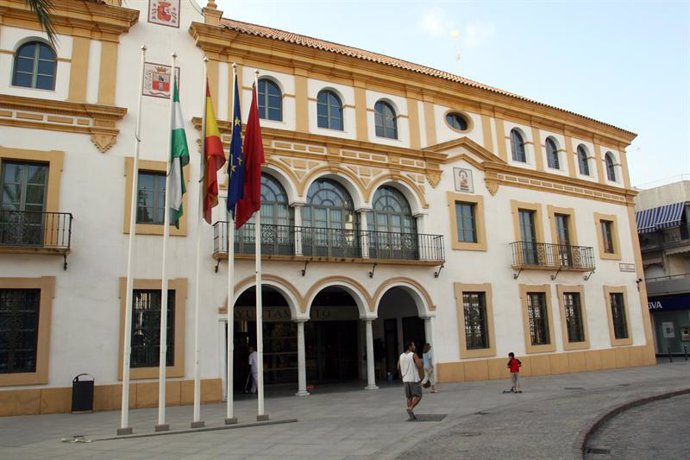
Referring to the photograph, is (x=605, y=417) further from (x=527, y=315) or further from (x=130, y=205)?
(x=130, y=205)

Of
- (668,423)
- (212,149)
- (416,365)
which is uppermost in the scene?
(212,149)

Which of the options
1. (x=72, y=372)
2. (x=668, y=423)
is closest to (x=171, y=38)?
(x=72, y=372)

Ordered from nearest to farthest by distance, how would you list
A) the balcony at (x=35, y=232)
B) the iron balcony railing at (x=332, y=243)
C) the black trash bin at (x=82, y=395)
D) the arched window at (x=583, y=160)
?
1. the black trash bin at (x=82, y=395)
2. the balcony at (x=35, y=232)
3. the iron balcony railing at (x=332, y=243)
4. the arched window at (x=583, y=160)

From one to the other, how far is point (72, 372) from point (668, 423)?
45.2 ft

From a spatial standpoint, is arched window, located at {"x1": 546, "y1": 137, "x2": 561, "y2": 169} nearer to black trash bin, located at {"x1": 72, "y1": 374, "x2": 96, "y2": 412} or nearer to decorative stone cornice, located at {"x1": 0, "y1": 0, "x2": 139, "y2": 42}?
decorative stone cornice, located at {"x1": 0, "y1": 0, "x2": 139, "y2": 42}

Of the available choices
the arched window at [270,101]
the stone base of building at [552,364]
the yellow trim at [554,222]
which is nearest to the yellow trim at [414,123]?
the arched window at [270,101]

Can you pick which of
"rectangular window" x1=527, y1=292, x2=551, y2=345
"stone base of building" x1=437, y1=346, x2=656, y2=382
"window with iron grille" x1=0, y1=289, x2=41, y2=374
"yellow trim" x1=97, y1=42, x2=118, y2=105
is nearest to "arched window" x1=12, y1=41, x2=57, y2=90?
"yellow trim" x1=97, y1=42, x2=118, y2=105

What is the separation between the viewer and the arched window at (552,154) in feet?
83.5

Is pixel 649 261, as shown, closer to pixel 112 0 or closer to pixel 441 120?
pixel 441 120

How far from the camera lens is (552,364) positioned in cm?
→ 2241

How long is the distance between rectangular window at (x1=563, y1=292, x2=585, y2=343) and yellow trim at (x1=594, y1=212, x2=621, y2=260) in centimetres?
282

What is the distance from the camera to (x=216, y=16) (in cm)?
1820

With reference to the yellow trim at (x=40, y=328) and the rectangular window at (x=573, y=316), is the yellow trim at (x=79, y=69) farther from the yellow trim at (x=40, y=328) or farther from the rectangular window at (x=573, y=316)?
the rectangular window at (x=573, y=316)

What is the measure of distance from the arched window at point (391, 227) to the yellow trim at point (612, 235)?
10239mm
